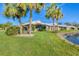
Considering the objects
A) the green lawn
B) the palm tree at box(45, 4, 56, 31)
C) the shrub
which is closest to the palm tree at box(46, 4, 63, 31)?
the palm tree at box(45, 4, 56, 31)

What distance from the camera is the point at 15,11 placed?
2.30m

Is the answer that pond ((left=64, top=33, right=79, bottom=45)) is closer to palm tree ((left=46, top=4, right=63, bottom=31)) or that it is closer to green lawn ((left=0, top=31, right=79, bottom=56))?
green lawn ((left=0, top=31, right=79, bottom=56))

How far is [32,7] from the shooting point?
2.29 meters

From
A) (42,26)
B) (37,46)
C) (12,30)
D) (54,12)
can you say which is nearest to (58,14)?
(54,12)

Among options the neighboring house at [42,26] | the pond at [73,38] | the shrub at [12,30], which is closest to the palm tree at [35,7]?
the neighboring house at [42,26]

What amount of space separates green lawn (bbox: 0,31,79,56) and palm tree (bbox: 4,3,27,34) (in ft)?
0.61

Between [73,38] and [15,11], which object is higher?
[15,11]

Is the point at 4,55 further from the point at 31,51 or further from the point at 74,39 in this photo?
the point at 74,39

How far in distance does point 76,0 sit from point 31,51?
2.04ft

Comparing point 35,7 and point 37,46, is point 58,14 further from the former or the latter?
point 37,46

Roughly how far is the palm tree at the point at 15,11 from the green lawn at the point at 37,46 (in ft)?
0.61

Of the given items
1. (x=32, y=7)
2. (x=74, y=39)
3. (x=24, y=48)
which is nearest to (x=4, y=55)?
(x=24, y=48)

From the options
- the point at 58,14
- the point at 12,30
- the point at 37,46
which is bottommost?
the point at 37,46

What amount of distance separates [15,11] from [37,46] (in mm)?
387
